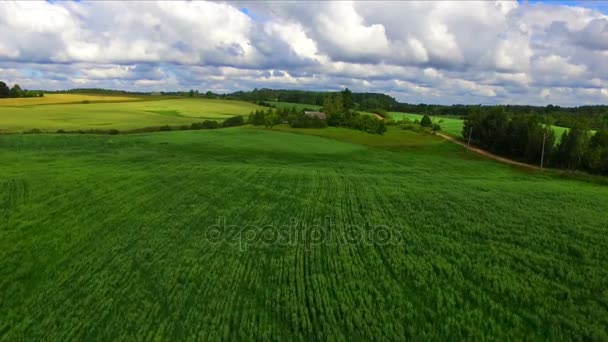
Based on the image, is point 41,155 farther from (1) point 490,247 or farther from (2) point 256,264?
(1) point 490,247

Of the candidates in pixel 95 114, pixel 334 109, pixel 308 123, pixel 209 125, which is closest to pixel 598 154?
pixel 308 123

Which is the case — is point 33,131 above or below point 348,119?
below

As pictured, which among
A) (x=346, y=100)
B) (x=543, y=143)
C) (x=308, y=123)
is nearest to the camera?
(x=543, y=143)

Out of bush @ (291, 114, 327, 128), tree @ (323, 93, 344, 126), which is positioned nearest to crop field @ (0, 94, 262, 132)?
bush @ (291, 114, 327, 128)

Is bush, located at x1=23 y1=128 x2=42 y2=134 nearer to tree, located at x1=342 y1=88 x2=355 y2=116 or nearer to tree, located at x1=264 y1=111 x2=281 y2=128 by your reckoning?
tree, located at x1=264 y1=111 x2=281 y2=128

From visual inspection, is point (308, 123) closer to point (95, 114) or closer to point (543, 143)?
point (95, 114)

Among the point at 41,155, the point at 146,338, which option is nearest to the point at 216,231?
the point at 146,338
